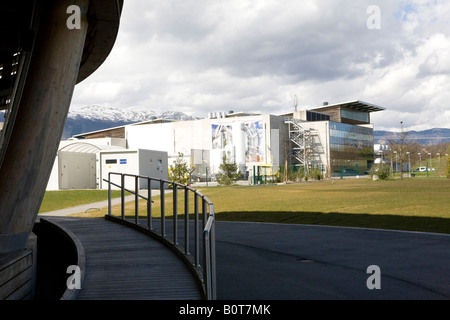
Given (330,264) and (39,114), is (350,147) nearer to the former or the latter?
(330,264)

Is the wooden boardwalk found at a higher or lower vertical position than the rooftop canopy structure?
lower

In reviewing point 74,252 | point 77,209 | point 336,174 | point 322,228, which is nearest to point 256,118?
point 336,174

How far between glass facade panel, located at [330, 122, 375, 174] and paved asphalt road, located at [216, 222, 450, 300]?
6459 cm

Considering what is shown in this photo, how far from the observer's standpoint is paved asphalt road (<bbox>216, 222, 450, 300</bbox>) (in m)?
6.65

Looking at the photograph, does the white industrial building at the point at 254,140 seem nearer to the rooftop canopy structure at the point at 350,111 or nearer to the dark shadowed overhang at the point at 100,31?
the rooftop canopy structure at the point at 350,111

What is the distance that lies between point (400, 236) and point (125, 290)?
728cm

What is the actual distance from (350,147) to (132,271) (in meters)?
85.5
